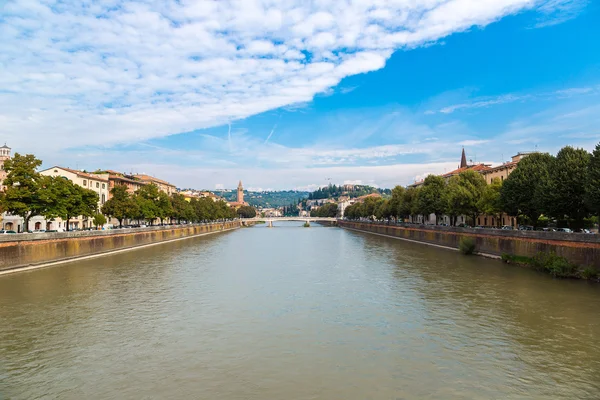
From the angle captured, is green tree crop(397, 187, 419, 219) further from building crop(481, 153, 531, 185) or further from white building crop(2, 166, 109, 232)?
white building crop(2, 166, 109, 232)

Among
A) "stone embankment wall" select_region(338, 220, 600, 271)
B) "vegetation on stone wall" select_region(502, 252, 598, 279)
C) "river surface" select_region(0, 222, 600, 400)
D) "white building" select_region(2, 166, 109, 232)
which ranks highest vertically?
"white building" select_region(2, 166, 109, 232)

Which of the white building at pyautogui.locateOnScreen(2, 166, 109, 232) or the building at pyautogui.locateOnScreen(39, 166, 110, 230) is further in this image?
the building at pyautogui.locateOnScreen(39, 166, 110, 230)

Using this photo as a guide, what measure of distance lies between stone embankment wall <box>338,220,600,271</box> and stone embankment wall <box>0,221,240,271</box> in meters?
41.8

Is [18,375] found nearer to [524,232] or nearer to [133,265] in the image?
[133,265]

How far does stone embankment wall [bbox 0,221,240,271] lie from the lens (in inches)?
1333

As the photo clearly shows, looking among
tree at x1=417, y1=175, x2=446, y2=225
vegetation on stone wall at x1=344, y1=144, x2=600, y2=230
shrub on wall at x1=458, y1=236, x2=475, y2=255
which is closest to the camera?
vegetation on stone wall at x1=344, y1=144, x2=600, y2=230

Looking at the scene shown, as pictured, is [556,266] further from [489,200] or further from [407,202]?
[407,202]

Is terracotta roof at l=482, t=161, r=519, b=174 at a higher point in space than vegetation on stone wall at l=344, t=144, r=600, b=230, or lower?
higher

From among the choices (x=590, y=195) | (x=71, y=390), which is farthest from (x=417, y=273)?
(x=71, y=390)

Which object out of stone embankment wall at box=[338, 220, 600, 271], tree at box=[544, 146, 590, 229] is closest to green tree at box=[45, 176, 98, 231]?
stone embankment wall at box=[338, 220, 600, 271]

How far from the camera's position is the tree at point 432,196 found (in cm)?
6965

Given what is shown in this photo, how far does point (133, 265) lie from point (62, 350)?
25.8 m

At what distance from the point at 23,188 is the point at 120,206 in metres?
24.8

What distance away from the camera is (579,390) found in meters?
11.7
